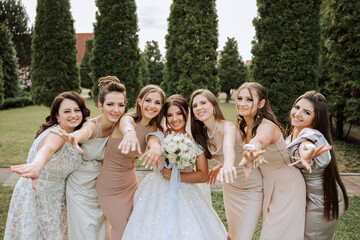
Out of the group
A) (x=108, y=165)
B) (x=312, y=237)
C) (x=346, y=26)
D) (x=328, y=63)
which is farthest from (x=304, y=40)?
(x=108, y=165)

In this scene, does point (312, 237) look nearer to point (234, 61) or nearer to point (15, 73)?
point (15, 73)

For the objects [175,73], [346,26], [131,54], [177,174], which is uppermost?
[346,26]

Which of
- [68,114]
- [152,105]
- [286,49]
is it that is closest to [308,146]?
[152,105]

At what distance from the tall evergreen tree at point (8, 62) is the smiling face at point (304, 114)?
23.0 m

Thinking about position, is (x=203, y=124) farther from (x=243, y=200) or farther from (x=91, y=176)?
(x=91, y=176)

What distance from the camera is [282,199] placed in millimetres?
2951

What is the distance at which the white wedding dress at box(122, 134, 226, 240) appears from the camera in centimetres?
291

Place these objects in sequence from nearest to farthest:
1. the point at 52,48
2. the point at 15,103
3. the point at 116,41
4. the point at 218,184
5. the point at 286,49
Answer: the point at 218,184
the point at 286,49
the point at 116,41
the point at 52,48
the point at 15,103

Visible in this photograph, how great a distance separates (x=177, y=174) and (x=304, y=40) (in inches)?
298

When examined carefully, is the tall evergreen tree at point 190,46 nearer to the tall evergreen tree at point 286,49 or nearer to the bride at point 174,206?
the tall evergreen tree at point 286,49

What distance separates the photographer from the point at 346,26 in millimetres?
A: 9141

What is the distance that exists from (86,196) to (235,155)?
1882 millimetres

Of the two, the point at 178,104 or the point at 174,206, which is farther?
the point at 178,104

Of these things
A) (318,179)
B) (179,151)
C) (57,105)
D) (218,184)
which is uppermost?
(57,105)
